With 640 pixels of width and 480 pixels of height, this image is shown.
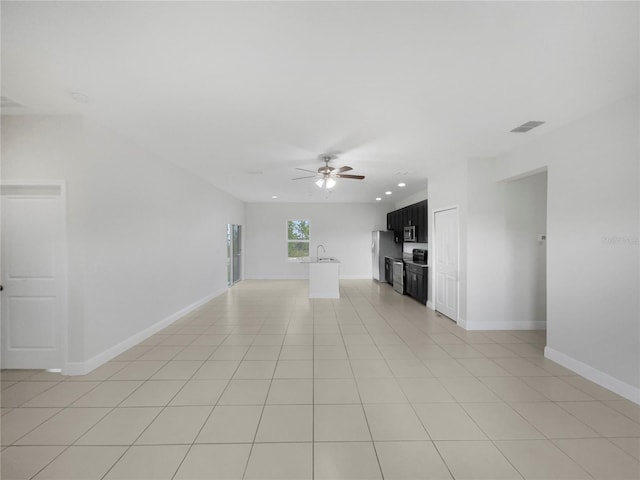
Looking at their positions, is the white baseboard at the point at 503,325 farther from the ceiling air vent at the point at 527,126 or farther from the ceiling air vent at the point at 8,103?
the ceiling air vent at the point at 8,103

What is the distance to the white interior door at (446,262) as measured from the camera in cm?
495

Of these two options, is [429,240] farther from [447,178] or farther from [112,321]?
[112,321]

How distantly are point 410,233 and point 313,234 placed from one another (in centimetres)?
377

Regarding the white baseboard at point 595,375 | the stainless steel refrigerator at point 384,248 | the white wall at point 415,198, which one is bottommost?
the white baseboard at point 595,375

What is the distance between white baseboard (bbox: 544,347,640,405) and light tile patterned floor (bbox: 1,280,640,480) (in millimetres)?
89

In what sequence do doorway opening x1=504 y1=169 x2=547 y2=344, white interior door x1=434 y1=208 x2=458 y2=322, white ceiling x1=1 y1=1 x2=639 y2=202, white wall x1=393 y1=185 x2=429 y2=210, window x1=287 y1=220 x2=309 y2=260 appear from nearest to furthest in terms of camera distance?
white ceiling x1=1 y1=1 x2=639 y2=202 < doorway opening x1=504 y1=169 x2=547 y2=344 < white interior door x1=434 y1=208 x2=458 y2=322 < white wall x1=393 y1=185 x2=429 y2=210 < window x1=287 y1=220 x2=309 y2=260

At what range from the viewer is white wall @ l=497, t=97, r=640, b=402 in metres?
2.58

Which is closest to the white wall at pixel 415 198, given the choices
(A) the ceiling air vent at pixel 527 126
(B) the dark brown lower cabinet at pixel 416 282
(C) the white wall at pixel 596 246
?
(B) the dark brown lower cabinet at pixel 416 282

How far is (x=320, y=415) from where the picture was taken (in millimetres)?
2295

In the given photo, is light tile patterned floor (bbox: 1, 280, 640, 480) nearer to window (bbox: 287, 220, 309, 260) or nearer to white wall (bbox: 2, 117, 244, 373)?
white wall (bbox: 2, 117, 244, 373)

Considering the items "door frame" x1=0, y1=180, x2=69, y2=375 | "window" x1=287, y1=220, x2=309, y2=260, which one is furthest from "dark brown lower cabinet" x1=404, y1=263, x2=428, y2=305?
"door frame" x1=0, y1=180, x2=69, y2=375

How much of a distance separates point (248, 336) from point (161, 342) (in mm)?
1186

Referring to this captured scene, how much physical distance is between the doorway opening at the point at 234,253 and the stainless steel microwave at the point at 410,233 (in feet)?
16.5

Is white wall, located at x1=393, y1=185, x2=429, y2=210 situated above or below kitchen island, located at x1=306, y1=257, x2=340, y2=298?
above
